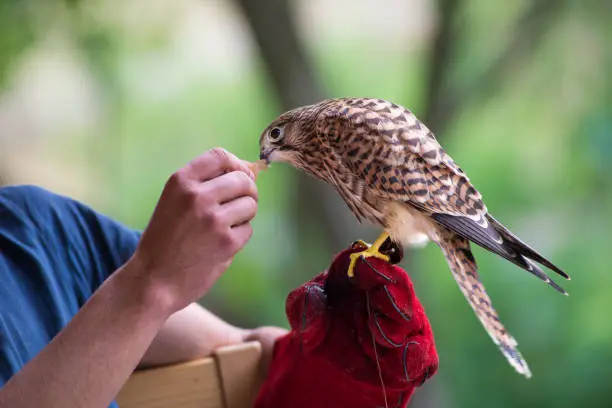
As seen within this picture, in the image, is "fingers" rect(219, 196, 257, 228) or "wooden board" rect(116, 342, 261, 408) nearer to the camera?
"fingers" rect(219, 196, 257, 228)

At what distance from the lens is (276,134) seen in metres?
1.25

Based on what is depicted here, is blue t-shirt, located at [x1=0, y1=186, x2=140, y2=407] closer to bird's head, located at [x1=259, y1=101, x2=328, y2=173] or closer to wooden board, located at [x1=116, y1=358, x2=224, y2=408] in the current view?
wooden board, located at [x1=116, y1=358, x2=224, y2=408]

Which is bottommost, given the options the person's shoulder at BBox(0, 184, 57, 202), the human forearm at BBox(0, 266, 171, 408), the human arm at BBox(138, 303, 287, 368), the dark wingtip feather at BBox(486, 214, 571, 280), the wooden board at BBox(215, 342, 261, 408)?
the wooden board at BBox(215, 342, 261, 408)

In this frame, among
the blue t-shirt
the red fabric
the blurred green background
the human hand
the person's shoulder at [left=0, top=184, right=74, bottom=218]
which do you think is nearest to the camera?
the human hand

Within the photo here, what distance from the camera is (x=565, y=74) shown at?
264 centimetres

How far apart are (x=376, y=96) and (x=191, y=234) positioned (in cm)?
190

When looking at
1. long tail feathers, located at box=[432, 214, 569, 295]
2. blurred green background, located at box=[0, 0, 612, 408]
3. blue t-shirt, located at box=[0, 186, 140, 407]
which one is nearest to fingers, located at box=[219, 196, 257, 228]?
long tail feathers, located at box=[432, 214, 569, 295]

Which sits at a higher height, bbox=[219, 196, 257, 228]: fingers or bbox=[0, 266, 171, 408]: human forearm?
bbox=[219, 196, 257, 228]: fingers

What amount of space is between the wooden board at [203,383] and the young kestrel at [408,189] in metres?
0.46

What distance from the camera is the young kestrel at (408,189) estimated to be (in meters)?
1.11

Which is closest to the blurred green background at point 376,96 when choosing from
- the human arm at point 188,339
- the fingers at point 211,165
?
the human arm at point 188,339

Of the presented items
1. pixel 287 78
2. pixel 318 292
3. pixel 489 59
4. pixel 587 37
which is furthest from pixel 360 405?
pixel 587 37

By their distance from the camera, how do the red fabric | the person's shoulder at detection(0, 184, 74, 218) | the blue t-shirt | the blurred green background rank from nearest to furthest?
the red fabric → the blue t-shirt → the person's shoulder at detection(0, 184, 74, 218) → the blurred green background

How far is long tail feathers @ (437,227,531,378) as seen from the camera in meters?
1.11
